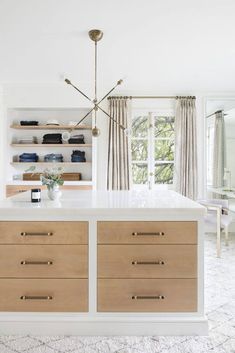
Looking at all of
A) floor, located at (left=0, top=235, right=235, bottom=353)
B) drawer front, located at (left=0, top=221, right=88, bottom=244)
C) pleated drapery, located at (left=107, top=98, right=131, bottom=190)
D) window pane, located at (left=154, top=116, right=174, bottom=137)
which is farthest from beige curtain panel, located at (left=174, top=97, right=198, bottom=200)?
drawer front, located at (left=0, top=221, right=88, bottom=244)

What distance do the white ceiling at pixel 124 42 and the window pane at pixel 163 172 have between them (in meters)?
1.37

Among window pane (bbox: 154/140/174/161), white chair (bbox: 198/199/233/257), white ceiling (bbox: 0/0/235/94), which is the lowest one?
white chair (bbox: 198/199/233/257)

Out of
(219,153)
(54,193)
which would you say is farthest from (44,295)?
(219,153)

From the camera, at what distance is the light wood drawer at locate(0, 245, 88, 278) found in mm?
2312

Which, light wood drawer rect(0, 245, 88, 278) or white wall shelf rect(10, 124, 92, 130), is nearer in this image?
light wood drawer rect(0, 245, 88, 278)

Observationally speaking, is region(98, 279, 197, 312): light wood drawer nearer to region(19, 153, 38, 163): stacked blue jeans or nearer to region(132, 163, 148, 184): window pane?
region(132, 163, 148, 184): window pane

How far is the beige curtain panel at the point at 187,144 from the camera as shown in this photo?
5.70 m

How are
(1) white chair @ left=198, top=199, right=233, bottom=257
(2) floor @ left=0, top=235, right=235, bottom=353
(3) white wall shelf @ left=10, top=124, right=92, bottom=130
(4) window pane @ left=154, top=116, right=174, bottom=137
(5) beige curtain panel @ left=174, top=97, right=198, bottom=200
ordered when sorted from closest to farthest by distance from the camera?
1. (2) floor @ left=0, top=235, right=235, bottom=353
2. (1) white chair @ left=198, top=199, right=233, bottom=257
3. (3) white wall shelf @ left=10, top=124, right=92, bottom=130
4. (5) beige curtain panel @ left=174, top=97, right=198, bottom=200
5. (4) window pane @ left=154, top=116, right=174, bottom=137

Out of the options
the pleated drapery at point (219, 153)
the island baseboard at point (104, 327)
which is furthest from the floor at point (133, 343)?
the pleated drapery at point (219, 153)

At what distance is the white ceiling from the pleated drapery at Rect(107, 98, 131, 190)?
35 centimetres

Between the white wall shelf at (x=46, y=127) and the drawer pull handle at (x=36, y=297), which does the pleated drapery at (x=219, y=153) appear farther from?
the drawer pull handle at (x=36, y=297)

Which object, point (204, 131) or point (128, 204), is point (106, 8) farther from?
point (204, 131)

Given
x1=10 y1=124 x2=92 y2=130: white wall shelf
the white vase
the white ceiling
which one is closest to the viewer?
the white vase

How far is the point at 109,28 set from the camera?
3.31 m
